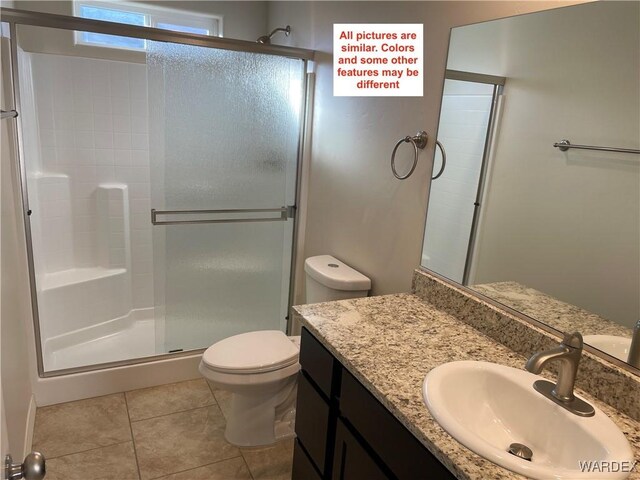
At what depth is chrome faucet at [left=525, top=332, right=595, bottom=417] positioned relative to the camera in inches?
39.5

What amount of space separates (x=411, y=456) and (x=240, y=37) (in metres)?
2.97

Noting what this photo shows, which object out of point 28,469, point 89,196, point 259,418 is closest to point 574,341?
point 28,469

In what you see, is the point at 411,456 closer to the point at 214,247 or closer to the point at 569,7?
the point at 569,7

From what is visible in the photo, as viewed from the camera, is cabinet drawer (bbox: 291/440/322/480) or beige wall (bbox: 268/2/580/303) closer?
cabinet drawer (bbox: 291/440/322/480)

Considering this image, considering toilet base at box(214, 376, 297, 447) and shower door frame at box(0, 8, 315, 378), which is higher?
shower door frame at box(0, 8, 315, 378)

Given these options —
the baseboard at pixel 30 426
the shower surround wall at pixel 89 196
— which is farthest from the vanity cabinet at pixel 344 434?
the shower surround wall at pixel 89 196

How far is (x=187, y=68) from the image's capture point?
228 centimetres

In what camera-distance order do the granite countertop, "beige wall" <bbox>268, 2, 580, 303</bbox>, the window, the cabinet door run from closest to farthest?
1. the granite countertop
2. the cabinet door
3. "beige wall" <bbox>268, 2, 580, 303</bbox>
4. the window

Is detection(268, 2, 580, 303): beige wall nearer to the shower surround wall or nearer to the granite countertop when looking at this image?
the granite countertop

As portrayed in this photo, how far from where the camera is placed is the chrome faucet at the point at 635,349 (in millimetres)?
1078

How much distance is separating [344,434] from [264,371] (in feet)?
2.40

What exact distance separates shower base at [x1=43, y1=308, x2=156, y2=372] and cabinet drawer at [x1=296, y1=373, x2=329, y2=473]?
148 centimetres

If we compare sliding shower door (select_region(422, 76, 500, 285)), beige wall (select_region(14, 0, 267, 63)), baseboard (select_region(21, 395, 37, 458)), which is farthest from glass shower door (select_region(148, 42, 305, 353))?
sliding shower door (select_region(422, 76, 500, 285))

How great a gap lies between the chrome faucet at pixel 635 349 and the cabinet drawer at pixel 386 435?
55cm
